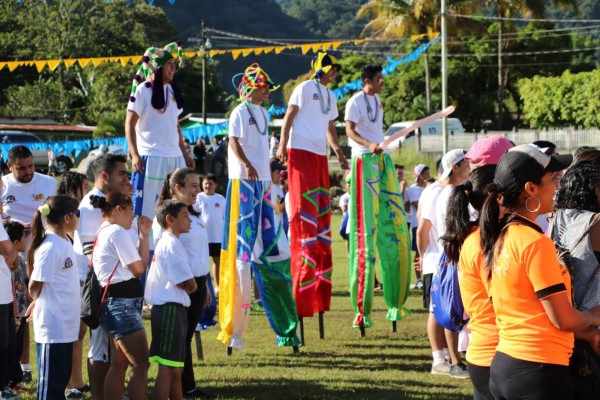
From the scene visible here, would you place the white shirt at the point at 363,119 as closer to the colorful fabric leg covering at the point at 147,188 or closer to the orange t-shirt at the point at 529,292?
the colorful fabric leg covering at the point at 147,188

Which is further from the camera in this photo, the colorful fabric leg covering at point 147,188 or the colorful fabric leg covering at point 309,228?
the colorful fabric leg covering at point 309,228

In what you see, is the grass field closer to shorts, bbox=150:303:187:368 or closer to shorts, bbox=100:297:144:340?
shorts, bbox=150:303:187:368

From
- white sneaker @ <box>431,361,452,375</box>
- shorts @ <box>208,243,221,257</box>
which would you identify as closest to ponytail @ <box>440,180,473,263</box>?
white sneaker @ <box>431,361,452,375</box>

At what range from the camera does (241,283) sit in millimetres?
9500

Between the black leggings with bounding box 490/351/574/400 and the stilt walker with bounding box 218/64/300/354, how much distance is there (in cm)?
519

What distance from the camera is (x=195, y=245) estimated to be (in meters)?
7.66

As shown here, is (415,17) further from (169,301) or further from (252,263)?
(169,301)

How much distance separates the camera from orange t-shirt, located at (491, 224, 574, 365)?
4.32m

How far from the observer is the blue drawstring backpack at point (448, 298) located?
6867 millimetres

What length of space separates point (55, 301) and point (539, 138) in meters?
41.8

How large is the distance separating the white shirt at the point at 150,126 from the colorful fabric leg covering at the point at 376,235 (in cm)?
255

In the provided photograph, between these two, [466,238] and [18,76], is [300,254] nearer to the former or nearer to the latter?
[466,238]

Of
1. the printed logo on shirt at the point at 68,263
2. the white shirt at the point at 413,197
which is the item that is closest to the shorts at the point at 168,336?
the printed logo on shirt at the point at 68,263

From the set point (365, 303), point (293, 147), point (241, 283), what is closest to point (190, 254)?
point (241, 283)
